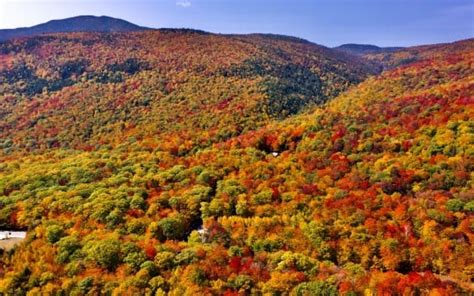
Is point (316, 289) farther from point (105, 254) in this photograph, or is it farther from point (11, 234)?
point (11, 234)

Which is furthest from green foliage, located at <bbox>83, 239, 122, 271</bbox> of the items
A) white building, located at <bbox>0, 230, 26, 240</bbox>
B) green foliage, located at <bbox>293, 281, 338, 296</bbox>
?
green foliage, located at <bbox>293, 281, 338, 296</bbox>

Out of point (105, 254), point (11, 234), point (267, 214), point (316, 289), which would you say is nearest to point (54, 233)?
point (105, 254)

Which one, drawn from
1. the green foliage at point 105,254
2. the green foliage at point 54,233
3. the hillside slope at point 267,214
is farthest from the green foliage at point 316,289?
the green foliage at point 54,233

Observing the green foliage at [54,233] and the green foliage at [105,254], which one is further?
the green foliage at [54,233]

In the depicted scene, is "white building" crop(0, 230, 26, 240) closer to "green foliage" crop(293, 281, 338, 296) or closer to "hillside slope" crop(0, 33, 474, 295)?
"hillside slope" crop(0, 33, 474, 295)

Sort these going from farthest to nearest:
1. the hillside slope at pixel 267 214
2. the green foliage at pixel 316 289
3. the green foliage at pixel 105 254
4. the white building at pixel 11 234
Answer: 1. the white building at pixel 11 234
2. the green foliage at pixel 105 254
3. the hillside slope at pixel 267 214
4. the green foliage at pixel 316 289

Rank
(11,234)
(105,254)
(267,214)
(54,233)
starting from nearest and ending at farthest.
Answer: (105,254), (54,233), (267,214), (11,234)

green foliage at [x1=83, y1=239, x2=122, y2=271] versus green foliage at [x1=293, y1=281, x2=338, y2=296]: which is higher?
green foliage at [x1=293, y1=281, x2=338, y2=296]

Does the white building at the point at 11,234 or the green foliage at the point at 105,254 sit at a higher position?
the green foliage at the point at 105,254

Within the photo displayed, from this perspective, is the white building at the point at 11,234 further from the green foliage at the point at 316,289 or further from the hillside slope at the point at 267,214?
the green foliage at the point at 316,289
